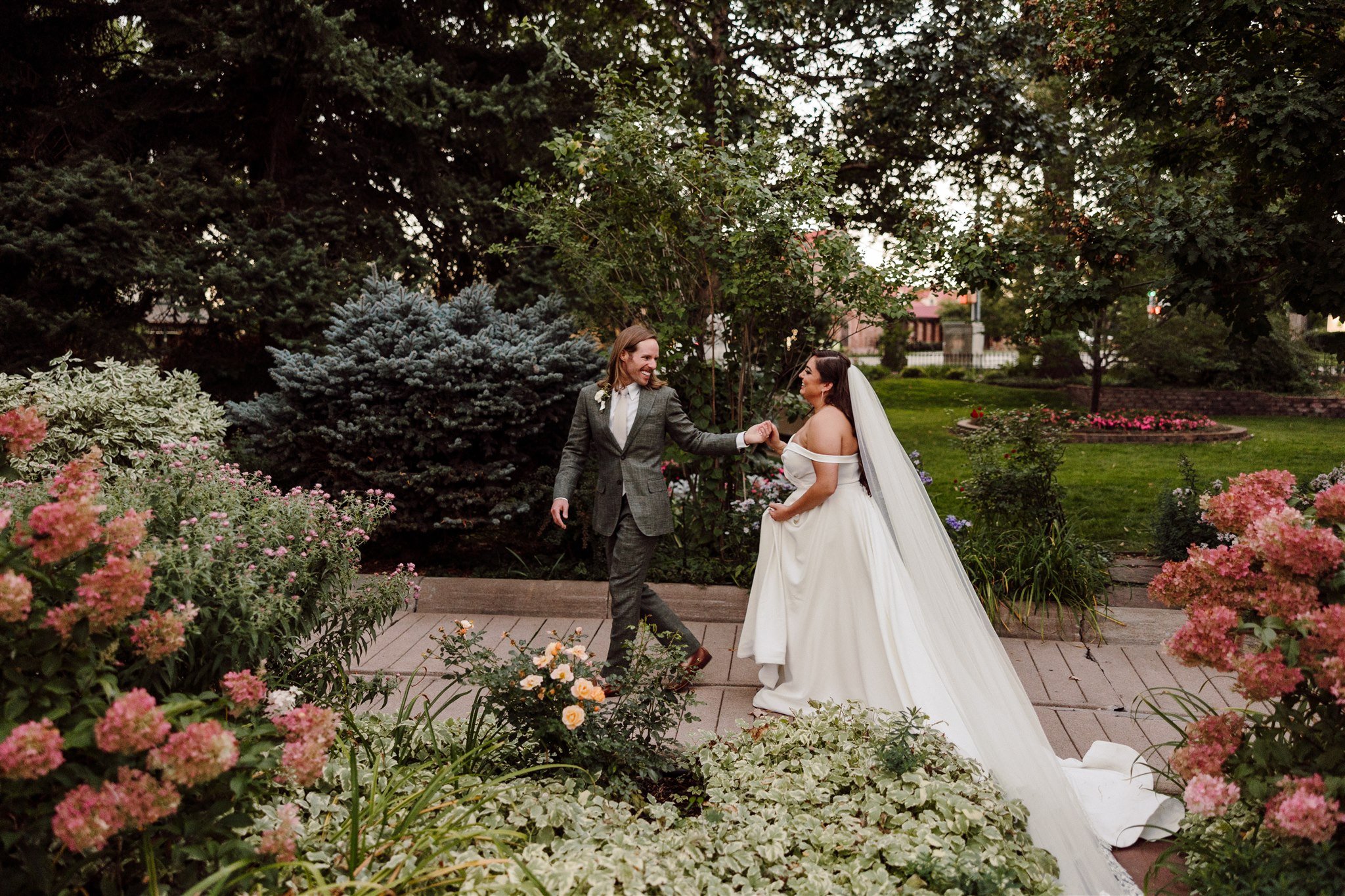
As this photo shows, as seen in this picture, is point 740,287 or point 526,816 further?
point 740,287

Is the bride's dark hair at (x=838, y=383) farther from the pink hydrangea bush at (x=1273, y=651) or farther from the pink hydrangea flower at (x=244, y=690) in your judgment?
the pink hydrangea flower at (x=244, y=690)

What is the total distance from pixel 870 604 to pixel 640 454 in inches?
57.5

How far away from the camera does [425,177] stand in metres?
9.62

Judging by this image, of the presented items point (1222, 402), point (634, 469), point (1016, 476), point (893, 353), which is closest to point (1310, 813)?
point (634, 469)

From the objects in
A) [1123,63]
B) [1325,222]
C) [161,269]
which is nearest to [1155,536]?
[1325,222]

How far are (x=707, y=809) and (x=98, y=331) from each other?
26.8 feet

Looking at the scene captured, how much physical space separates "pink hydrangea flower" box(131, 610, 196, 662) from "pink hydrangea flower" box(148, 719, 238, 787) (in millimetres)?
341

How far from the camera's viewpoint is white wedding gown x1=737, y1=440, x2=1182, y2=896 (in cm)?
408

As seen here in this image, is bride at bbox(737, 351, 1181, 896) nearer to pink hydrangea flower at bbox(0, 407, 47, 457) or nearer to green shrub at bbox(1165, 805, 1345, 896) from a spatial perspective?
green shrub at bbox(1165, 805, 1345, 896)

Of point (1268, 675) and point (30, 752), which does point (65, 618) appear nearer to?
point (30, 752)

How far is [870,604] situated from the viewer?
470 centimetres

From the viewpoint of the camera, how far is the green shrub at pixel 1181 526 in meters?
7.11

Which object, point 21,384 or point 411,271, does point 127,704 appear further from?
point 411,271

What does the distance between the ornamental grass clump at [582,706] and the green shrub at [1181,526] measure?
5.33 metres
